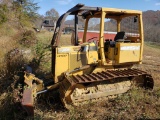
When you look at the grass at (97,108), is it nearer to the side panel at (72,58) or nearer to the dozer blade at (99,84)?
the dozer blade at (99,84)

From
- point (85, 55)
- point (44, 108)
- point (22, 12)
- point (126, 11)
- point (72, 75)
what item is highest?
point (22, 12)

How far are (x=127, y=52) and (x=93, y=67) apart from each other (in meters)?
1.10

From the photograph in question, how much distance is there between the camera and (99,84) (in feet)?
17.5

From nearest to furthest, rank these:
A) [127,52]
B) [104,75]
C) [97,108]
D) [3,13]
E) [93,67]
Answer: [97,108], [104,75], [127,52], [93,67], [3,13]

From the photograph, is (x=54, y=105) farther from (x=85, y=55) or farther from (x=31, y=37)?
(x=31, y=37)

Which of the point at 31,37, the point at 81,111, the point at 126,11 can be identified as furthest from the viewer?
the point at 31,37

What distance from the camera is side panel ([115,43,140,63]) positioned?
5.41 m

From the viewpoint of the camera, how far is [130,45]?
5.51 m

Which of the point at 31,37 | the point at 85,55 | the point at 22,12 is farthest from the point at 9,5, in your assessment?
the point at 85,55

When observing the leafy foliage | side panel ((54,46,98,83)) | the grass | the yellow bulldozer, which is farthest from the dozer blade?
the leafy foliage

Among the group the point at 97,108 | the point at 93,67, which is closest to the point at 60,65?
the point at 93,67

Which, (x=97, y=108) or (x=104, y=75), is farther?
(x=104, y=75)

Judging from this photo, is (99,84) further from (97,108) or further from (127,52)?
(127,52)

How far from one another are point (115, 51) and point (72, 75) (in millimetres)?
1486
